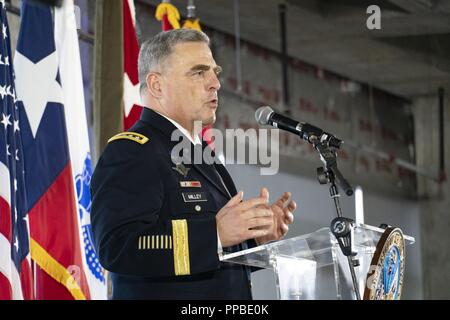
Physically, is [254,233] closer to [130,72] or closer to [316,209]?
[130,72]

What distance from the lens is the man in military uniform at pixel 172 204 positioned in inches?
98.3

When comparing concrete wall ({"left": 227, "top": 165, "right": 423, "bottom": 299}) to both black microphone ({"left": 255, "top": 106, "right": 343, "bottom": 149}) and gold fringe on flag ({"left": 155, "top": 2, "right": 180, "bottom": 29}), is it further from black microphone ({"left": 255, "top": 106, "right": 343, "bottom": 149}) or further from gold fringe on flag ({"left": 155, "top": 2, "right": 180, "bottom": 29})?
black microphone ({"left": 255, "top": 106, "right": 343, "bottom": 149})

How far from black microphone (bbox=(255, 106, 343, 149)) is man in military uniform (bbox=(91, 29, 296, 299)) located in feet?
0.66

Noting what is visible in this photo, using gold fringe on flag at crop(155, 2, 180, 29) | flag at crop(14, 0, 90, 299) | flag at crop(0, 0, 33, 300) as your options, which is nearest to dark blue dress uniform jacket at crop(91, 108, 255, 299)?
flag at crop(0, 0, 33, 300)

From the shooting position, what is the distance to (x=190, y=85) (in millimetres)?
2861

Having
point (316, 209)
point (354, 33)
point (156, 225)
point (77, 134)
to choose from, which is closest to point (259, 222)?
point (156, 225)

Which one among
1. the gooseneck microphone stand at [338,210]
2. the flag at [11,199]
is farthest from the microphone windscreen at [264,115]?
the flag at [11,199]

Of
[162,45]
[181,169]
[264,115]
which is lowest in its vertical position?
[181,169]

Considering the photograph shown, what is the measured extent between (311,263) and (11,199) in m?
1.32

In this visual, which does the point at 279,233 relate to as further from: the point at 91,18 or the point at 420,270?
the point at 420,270

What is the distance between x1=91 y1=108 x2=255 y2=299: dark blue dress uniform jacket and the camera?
2.51 metres
